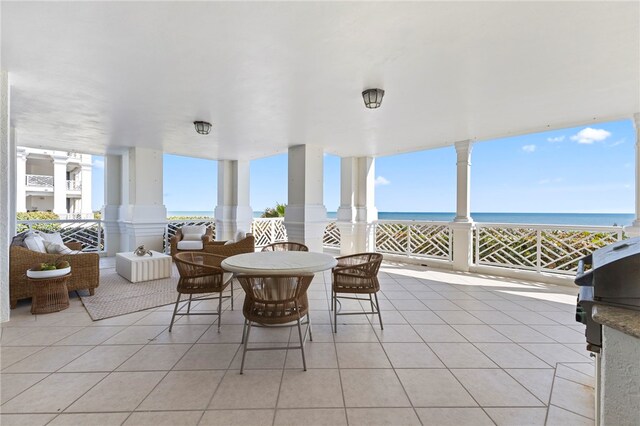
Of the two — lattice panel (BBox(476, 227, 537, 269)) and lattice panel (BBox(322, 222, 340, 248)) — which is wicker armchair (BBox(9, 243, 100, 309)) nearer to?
lattice panel (BBox(322, 222, 340, 248))

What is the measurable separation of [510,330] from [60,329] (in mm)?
4505

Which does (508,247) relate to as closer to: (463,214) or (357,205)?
(463,214)

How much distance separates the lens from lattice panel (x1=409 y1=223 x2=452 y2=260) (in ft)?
20.4

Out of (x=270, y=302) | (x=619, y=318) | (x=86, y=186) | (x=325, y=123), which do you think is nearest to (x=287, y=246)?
(x=270, y=302)

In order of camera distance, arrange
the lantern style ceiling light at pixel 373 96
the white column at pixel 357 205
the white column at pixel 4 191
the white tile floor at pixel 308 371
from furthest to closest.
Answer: the white column at pixel 357 205
the lantern style ceiling light at pixel 373 96
the white column at pixel 4 191
the white tile floor at pixel 308 371

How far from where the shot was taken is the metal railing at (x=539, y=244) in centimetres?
468

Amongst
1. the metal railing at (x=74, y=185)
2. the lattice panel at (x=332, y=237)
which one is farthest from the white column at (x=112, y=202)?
the metal railing at (x=74, y=185)

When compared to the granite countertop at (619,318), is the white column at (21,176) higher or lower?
higher

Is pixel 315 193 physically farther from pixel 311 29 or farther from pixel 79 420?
pixel 79 420

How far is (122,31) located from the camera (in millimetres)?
2123

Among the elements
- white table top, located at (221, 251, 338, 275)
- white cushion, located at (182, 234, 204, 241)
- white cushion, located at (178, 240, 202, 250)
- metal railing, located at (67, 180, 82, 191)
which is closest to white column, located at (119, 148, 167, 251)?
white cushion, located at (182, 234, 204, 241)

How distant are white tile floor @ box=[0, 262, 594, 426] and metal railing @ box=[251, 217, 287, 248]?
538 centimetres

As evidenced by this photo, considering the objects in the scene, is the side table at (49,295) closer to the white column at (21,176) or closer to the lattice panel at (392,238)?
the lattice panel at (392,238)

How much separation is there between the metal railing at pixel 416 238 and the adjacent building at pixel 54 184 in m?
12.3
